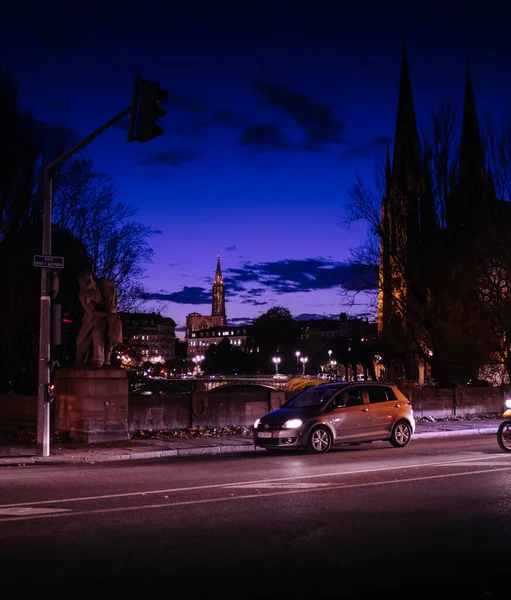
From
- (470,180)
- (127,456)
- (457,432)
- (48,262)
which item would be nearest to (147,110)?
(48,262)

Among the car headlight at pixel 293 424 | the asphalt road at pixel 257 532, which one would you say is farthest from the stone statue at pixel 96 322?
the asphalt road at pixel 257 532

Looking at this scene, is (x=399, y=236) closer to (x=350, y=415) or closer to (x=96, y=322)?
Result: (x=96, y=322)

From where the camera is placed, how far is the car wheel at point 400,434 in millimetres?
19344

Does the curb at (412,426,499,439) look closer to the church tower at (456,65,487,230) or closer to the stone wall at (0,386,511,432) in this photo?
the stone wall at (0,386,511,432)

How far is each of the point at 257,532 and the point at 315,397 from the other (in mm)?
10411

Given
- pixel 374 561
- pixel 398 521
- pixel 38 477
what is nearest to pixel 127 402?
pixel 38 477

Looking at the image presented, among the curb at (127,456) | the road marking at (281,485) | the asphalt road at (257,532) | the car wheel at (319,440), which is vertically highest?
the car wheel at (319,440)

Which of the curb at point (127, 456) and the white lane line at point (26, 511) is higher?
the curb at point (127, 456)

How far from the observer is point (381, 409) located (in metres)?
19.0

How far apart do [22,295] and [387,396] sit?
647 inches

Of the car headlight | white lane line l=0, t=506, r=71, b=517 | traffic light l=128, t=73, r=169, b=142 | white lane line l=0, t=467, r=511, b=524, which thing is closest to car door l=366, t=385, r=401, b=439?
the car headlight

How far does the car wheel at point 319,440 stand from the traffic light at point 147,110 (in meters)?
7.74

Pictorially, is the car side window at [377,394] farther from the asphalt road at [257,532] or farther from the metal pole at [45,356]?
the metal pole at [45,356]

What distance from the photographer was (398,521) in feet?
29.1
